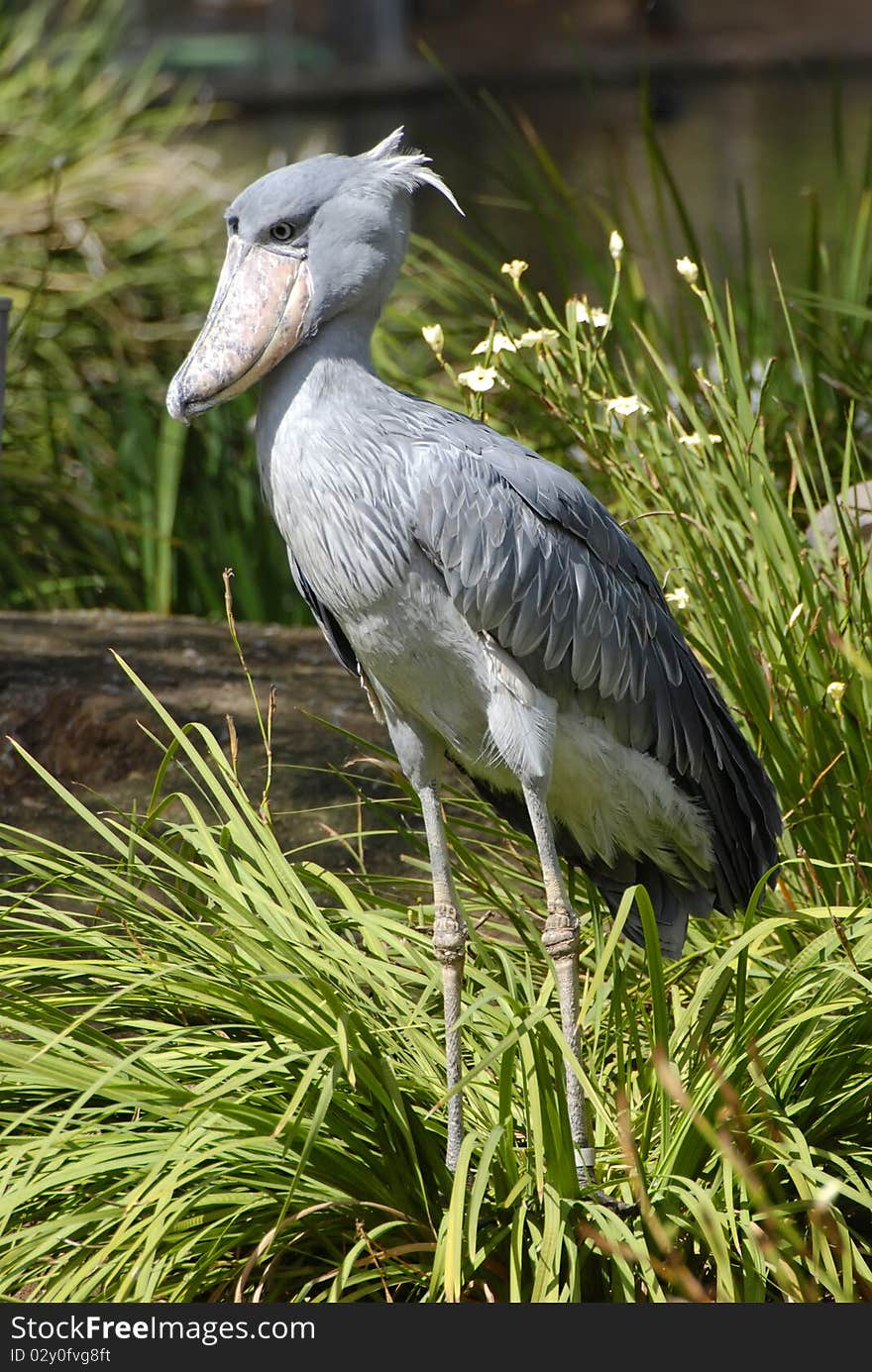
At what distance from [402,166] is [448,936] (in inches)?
48.6

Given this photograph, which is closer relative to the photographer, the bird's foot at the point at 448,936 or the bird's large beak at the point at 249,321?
the bird's large beak at the point at 249,321

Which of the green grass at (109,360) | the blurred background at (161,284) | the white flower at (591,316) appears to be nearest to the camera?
the white flower at (591,316)

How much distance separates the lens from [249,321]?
2.39 metres

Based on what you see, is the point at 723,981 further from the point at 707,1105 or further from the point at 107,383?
the point at 107,383

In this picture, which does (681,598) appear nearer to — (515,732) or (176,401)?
(515,732)

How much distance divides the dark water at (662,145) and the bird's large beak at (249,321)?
8.58 ft

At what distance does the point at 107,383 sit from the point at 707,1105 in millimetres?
5254

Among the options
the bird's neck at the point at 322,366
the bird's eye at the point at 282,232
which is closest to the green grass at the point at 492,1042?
the bird's neck at the point at 322,366

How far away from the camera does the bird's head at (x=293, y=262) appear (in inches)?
94.0

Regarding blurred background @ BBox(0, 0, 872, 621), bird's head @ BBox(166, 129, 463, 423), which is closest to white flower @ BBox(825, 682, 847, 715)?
bird's head @ BBox(166, 129, 463, 423)

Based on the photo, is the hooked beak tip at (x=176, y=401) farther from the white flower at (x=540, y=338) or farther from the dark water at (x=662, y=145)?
the dark water at (x=662, y=145)

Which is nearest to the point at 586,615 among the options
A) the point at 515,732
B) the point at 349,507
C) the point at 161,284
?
the point at 515,732

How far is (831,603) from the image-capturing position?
3127mm

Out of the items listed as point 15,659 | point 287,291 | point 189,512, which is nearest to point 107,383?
point 189,512
